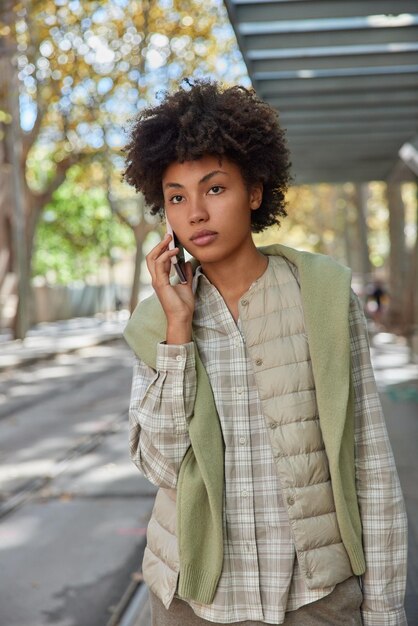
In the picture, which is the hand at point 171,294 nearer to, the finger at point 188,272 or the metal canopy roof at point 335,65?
the finger at point 188,272

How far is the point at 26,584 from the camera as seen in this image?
17.6 ft

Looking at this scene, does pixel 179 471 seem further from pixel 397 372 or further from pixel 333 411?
pixel 397 372

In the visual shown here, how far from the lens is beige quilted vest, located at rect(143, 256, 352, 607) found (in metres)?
2.06

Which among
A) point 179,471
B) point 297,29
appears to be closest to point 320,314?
point 179,471

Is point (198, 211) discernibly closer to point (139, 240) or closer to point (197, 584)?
point (197, 584)

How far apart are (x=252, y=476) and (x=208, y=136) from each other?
2.63 feet

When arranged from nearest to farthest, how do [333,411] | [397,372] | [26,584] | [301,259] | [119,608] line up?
[333,411], [301,259], [119,608], [26,584], [397,372]

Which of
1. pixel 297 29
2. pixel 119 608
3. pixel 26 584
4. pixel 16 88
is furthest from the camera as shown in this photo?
pixel 16 88

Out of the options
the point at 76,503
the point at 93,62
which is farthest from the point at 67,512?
the point at 93,62

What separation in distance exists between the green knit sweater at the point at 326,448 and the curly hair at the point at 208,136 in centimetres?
37

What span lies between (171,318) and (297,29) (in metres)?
6.70

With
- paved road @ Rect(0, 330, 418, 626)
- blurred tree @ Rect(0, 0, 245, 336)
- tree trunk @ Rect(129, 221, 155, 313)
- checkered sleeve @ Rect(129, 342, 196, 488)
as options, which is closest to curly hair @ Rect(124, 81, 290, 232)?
checkered sleeve @ Rect(129, 342, 196, 488)

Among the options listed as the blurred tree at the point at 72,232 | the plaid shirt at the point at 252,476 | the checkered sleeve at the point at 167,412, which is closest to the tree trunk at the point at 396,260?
the blurred tree at the point at 72,232

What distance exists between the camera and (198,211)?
2.17 m
